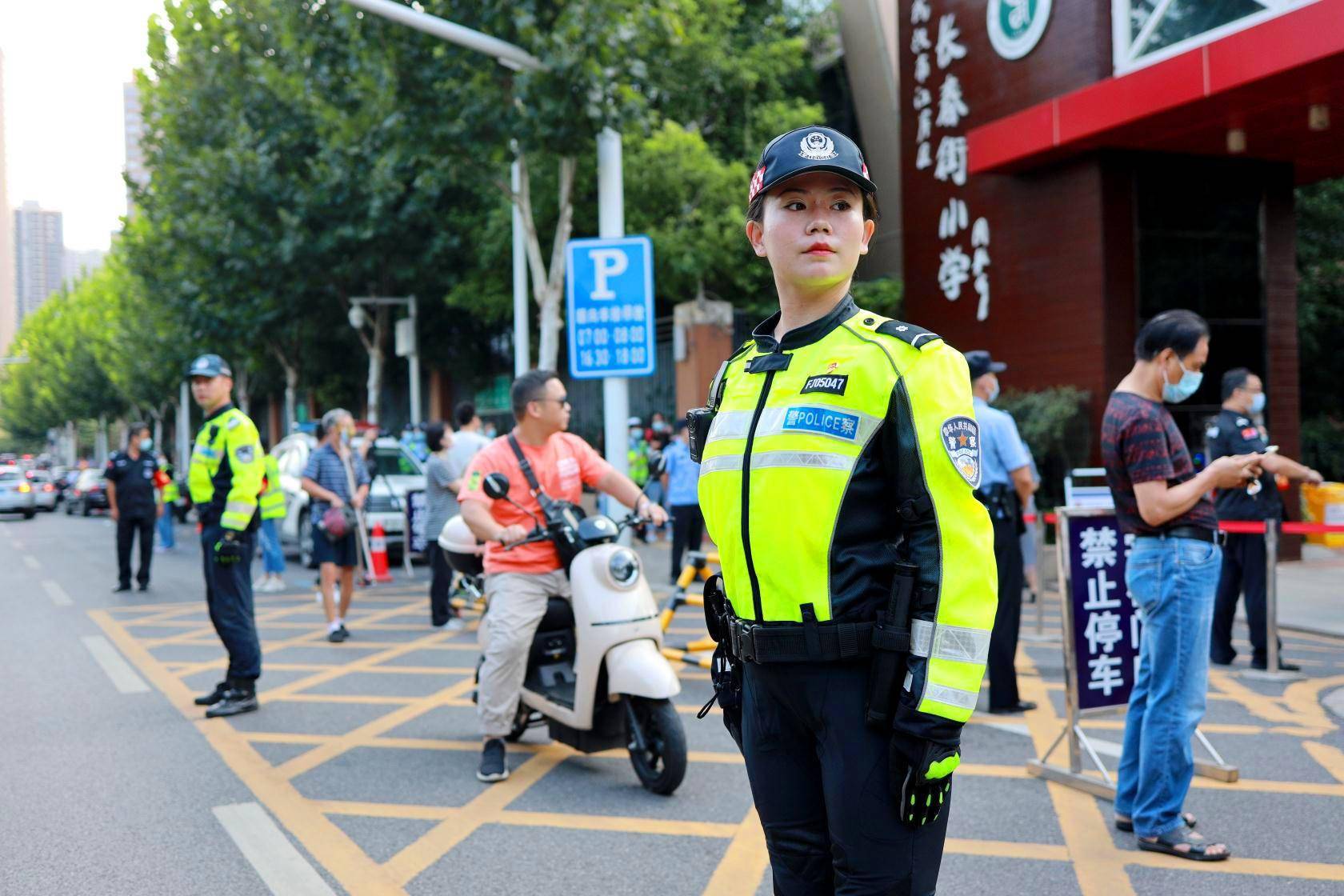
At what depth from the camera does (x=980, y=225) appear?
606 inches

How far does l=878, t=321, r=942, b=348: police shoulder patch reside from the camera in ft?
7.22

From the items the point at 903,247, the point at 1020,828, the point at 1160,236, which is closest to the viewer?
the point at 1020,828

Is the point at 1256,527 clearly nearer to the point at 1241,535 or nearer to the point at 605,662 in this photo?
the point at 1241,535

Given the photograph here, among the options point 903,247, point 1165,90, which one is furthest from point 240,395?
point 1165,90

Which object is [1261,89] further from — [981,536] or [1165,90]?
[981,536]

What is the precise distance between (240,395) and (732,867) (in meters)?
36.1

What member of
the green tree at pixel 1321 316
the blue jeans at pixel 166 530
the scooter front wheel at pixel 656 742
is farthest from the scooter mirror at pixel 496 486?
the green tree at pixel 1321 316

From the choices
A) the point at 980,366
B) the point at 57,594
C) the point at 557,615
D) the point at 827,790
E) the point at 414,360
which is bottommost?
the point at 57,594

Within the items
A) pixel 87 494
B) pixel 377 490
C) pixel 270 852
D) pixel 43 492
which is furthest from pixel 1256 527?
pixel 43 492

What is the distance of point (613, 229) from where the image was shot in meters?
10.6

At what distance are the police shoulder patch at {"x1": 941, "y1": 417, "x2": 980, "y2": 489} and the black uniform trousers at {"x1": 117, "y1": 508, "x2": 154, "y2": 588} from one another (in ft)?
42.9

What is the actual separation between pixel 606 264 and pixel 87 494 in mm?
31824

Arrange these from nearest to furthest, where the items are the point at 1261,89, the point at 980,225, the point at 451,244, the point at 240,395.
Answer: the point at 1261,89 < the point at 980,225 < the point at 451,244 < the point at 240,395

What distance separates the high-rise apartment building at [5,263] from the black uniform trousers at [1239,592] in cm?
15775
